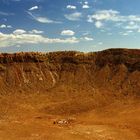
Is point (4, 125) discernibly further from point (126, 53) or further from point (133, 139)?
point (126, 53)

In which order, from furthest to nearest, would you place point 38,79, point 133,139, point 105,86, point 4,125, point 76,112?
point 38,79
point 105,86
point 76,112
point 4,125
point 133,139

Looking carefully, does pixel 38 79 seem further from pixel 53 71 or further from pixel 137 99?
pixel 137 99

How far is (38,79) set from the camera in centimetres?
5944

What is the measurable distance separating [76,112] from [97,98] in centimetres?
571

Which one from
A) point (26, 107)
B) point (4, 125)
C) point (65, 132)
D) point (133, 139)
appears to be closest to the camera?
point (133, 139)

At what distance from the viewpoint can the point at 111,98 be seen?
162 feet

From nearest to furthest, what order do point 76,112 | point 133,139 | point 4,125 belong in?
point 133,139 → point 4,125 → point 76,112

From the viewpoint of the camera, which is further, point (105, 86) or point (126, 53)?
point (126, 53)

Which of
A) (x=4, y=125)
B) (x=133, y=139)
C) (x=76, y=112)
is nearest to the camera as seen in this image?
(x=133, y=139)

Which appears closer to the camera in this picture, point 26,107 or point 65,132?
point 65,132

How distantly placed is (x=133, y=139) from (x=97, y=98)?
18198 millimetres

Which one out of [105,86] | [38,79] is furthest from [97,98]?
[38,79]

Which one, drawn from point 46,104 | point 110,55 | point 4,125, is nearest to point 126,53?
point 110,55

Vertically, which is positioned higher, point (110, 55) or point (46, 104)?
point (110, 55)
